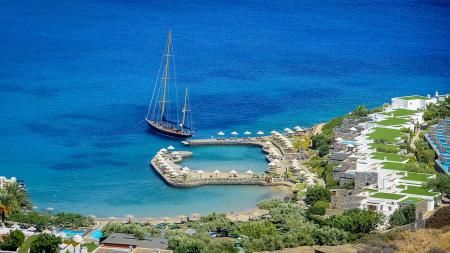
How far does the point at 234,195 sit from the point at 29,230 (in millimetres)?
15133

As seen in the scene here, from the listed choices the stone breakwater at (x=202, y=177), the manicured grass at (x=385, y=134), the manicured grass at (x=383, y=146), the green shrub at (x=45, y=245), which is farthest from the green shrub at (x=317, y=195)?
the green shrub at (x=45, y=245)

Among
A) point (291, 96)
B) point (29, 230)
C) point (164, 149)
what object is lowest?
point (29, 230)

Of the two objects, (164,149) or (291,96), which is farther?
(291,96)

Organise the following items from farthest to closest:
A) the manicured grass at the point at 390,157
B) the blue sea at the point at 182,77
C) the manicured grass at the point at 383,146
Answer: the blue sea at the point at 182,77 → the manicured grass at the point at 383,146 → the manicured grass at the point at 390,157

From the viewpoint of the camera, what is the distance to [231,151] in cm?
9156

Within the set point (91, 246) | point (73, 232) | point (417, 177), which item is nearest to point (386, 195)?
point (417, 177)

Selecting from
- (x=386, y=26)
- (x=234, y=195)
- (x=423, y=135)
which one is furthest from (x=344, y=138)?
(x=386, y=26)

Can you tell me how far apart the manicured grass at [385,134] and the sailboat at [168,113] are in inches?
537

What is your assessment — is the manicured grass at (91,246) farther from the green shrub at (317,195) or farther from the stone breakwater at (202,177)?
the stone breakwater at (202,177)

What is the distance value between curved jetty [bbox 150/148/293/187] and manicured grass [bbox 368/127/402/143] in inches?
281

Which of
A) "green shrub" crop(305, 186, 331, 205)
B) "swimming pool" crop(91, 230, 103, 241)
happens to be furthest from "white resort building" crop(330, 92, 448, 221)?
"swimming pool" crop(91, 230, 103, 241)

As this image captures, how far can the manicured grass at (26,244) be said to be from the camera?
A: 216 ft

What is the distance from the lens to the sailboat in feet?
314

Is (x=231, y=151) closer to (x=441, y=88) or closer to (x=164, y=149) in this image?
(x=164, y=149)
